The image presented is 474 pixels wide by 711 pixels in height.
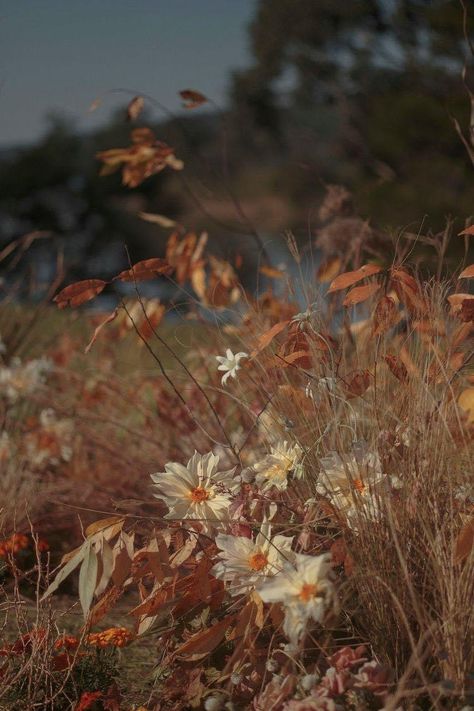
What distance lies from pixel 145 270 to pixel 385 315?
20.2 inches

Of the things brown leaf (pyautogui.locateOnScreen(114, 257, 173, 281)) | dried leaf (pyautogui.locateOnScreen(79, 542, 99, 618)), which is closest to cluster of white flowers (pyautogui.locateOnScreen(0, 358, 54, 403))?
brown leaf (pyautogui.locateOnScreen(114, 257, 173, 281))

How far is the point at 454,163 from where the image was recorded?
41.8 ft

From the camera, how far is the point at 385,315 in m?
1.88

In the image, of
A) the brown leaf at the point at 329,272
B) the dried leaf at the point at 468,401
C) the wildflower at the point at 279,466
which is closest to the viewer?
the wildflower at the point at 279,466

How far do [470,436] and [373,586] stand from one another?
57 centimetres

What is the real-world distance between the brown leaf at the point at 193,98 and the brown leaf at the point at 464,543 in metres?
1.80

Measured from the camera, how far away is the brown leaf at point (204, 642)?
1.62 metres

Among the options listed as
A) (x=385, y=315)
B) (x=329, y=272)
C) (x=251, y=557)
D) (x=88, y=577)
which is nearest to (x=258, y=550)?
(x=251, y=557)

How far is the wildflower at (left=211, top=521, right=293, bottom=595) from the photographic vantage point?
161 cm

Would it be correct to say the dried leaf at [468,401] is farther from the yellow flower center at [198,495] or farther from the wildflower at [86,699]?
the wildflower at [86,699]

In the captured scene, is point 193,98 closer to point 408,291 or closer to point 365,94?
point 408,291

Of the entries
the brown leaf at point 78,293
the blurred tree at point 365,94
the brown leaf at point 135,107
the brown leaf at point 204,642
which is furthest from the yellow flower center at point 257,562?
the blurred tree at point 365,94

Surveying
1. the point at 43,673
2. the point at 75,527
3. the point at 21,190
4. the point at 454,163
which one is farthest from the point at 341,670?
the point at 21,190

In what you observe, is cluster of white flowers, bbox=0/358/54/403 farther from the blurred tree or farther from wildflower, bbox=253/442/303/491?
the blurred tree
